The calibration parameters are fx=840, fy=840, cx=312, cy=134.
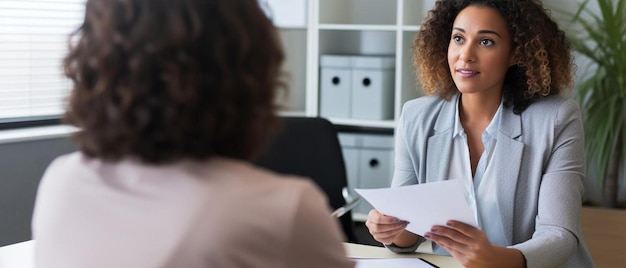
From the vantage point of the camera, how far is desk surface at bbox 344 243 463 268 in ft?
6.30

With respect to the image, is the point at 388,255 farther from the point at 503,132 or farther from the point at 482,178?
the point at 503,132

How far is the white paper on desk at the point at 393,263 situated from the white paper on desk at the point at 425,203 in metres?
0.09

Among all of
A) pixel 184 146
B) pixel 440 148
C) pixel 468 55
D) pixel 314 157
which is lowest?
pixel 314 157

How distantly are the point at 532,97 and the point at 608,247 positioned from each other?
128 centimetres

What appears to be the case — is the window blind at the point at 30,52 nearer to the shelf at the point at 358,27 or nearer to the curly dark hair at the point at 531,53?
the shelf at the point at 358,27

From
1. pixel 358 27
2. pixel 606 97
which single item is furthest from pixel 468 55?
pixel 358 27

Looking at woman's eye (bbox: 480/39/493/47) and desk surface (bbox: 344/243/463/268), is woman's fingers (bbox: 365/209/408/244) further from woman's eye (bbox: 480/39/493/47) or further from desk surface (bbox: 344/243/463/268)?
woman's eye (bbox: 480/39/493/47)

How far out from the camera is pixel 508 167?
203cm

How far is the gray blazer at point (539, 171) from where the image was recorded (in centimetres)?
191

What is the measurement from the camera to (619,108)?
3.33 meters

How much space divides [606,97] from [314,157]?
1.34 metres

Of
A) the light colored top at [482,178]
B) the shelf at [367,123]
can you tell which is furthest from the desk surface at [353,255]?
the shelf at [367,123]

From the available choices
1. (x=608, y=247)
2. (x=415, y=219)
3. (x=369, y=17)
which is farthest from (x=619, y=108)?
(x=415, y=219)

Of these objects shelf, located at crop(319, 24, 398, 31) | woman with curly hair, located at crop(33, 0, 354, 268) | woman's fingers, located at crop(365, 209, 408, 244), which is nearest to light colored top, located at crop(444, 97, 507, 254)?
woman's fingers, located at crop(365, 209, 408, 244)
